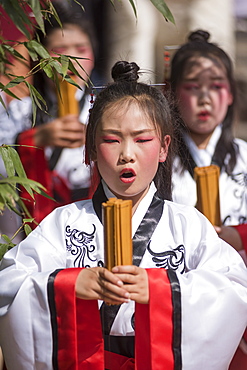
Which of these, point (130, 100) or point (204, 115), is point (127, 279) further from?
point (204, 115)

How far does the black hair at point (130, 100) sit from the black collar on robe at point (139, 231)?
0.12 meters

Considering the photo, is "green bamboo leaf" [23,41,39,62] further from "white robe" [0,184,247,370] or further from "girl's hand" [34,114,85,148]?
"girl's hand" [34,114,85,148]

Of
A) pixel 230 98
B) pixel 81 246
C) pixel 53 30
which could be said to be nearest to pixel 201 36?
pixel 230 98

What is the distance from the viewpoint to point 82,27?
378 centimetres

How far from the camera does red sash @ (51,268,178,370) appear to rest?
6.10 ft

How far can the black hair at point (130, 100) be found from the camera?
2066 millimetres

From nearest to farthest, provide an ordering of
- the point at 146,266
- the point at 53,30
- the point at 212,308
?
the point at 212,308 → the point at 146,266 → the point at 53,30

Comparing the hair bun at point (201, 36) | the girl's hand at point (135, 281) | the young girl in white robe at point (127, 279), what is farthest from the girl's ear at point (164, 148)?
the hair bun at point (201, 36)

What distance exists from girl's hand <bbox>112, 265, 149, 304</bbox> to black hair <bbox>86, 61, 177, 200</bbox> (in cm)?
49

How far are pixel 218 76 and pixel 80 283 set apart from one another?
1767mm

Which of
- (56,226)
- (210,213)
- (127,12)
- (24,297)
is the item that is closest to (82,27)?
(127,12)

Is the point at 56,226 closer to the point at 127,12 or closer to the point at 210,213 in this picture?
the point at 210,213

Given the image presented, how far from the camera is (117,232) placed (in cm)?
172

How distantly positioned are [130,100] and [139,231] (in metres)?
0.41
